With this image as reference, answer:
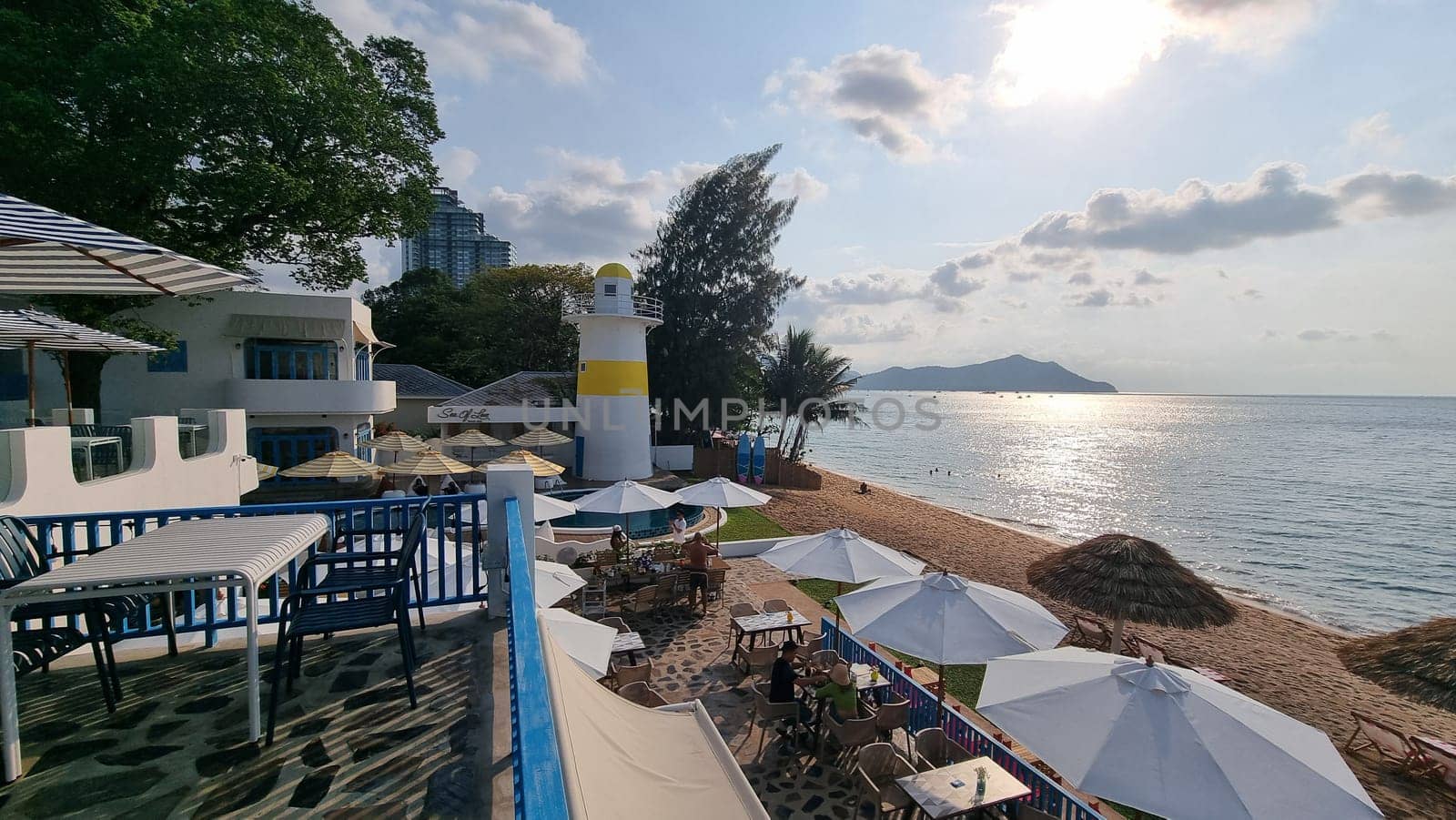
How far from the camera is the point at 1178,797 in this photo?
414 centimetres

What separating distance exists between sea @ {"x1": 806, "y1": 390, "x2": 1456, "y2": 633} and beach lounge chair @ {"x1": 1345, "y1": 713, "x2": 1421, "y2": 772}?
439 inches

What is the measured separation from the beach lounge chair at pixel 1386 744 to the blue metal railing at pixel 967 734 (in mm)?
6599

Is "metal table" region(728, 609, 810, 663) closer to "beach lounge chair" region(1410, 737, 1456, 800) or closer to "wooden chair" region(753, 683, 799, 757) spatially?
"wooden chair" region(753, 683, 799, 757)

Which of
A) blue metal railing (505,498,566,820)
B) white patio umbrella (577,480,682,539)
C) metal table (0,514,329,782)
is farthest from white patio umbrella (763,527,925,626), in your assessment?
blue metal railing (505,498,566,820)

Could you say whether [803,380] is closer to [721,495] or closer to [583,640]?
[721,495]

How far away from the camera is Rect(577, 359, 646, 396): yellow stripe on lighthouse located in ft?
85.1

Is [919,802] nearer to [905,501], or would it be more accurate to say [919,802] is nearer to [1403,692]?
[1403,692]

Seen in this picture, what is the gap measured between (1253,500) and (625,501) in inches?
1689

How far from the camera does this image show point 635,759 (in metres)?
2.90

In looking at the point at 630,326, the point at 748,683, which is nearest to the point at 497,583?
the point at 748,683

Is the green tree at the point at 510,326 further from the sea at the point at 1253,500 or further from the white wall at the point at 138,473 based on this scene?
the white wall at the point at 138,473

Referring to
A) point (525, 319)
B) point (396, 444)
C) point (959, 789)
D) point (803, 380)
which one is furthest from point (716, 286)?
point (959, 789)

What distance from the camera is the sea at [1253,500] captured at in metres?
21.6

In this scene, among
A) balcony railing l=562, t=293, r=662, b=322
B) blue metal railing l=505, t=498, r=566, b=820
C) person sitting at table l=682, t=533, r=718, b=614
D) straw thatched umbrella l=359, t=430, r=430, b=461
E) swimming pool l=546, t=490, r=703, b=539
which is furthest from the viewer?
balcony railing l=562, t=293, r=662, b=322
